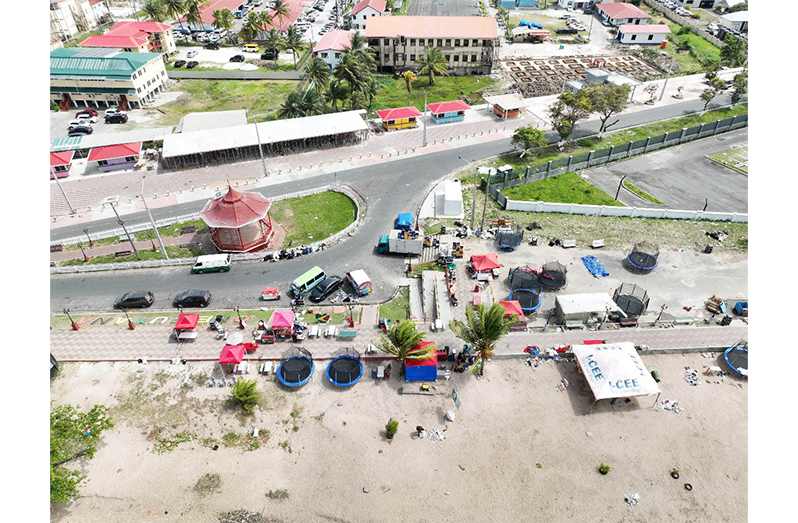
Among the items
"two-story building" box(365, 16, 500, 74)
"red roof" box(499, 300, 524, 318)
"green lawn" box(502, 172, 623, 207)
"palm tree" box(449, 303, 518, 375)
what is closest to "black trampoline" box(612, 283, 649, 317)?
"red roof" box(499, 300, 524, 318)

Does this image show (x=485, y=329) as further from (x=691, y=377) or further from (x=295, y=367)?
(x=691, y=377)

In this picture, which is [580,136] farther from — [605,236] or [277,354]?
[277,354]

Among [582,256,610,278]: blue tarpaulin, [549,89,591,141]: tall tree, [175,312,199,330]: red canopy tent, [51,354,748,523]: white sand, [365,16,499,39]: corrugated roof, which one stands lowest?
[51,354,748,523]: white sand

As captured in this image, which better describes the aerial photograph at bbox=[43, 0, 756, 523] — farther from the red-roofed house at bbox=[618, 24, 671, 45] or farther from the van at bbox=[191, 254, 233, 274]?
the red-roofed house at bbox=[618, 24, 671, 45]

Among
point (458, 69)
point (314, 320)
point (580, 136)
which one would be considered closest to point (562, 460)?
point (314, 320)

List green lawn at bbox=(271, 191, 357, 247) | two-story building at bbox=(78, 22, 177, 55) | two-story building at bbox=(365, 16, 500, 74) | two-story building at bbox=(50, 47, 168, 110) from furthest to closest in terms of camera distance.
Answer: two-story building at bbox=(365, 16, 500, 74) → two-story building at bbox=(78, 22, 177, 55) → two-story building at bbox=(50, 47, 168, 110) → green lawn at bbox=(271, 191, 357, 247)

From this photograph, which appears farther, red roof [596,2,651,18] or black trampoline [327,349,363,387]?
red roof [596,2,651,18]

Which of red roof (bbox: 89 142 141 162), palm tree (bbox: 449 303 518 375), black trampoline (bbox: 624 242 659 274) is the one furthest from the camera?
red roof (bbox: 89 142 141 162)

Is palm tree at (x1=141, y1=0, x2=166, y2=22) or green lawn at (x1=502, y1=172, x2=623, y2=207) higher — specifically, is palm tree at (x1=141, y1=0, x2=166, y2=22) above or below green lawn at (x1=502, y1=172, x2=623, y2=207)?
above
